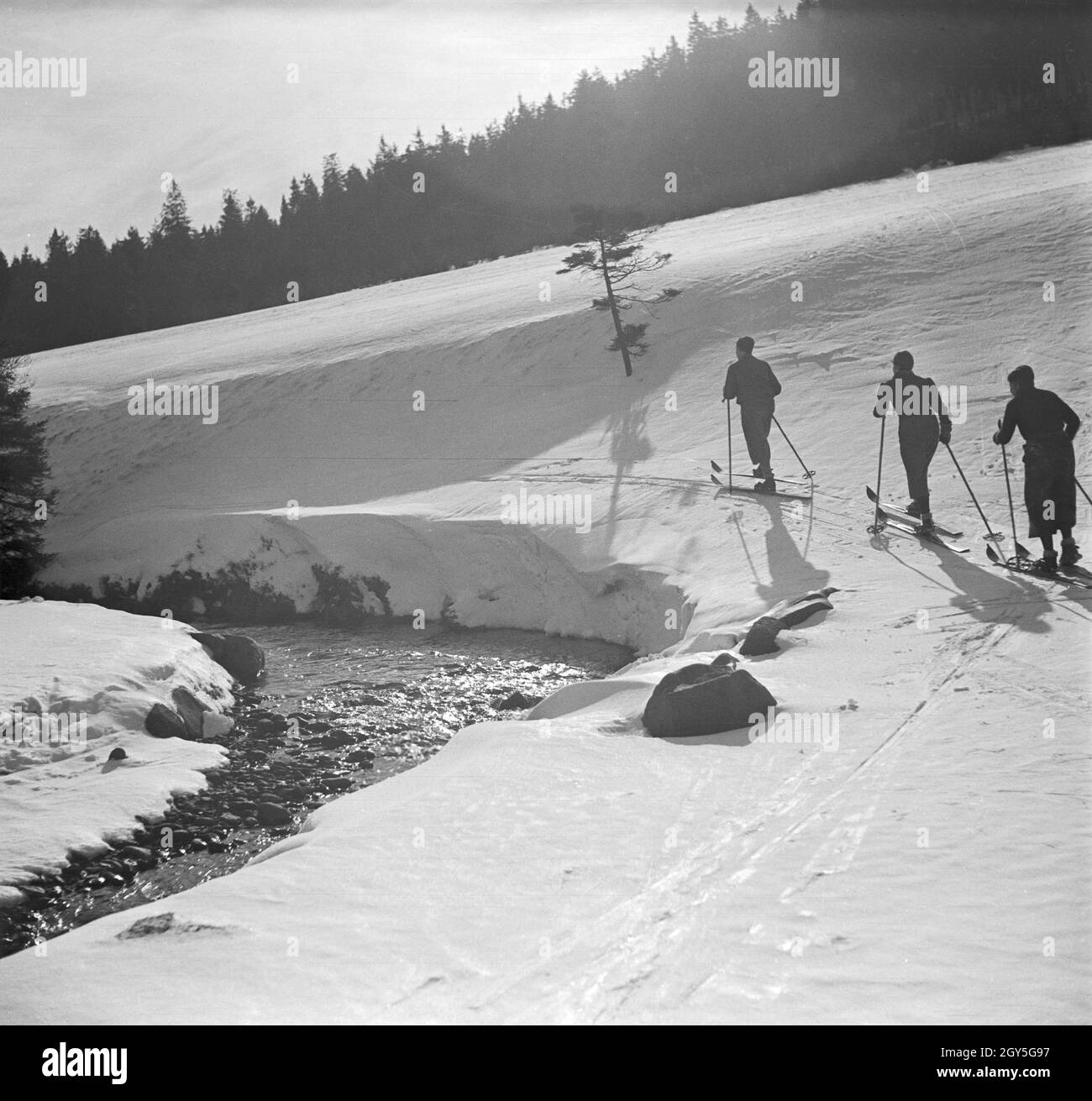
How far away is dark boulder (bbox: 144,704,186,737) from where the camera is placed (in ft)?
34.9

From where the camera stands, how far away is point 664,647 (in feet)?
40.6

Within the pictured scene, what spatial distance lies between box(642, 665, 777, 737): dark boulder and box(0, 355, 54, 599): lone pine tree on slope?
49.7 feet

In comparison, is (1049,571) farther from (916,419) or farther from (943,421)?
(916,419)

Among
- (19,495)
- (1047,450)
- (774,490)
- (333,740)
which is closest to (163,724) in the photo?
(333,740)

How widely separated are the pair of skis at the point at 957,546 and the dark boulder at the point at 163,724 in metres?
8.18

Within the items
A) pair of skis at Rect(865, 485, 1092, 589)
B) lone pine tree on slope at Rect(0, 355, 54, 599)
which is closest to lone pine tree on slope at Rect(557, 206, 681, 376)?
pair of skis at Rect(865, 485, 1092, 589)

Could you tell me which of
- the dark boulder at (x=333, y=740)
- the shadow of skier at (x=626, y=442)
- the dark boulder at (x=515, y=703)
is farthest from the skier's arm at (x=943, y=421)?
the dark boulder at (x=333, y=740)

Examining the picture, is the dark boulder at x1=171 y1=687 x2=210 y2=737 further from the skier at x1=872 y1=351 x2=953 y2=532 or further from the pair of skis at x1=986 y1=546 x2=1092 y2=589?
the pair of skis at x1=986 y1=546 x2=1092 y2=589

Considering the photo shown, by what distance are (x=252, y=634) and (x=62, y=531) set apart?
25.3ft

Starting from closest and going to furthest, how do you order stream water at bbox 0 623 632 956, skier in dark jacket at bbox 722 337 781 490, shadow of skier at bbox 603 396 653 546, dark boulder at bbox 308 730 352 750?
stream water at bbox 0 623 632 956 → dark boulder at bbox 308 730 352 750 → skier in dark jacket at bbox 722 337 781 490 → shadow of skier at bbox 603 396 653 546

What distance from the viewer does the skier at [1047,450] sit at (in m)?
10.0

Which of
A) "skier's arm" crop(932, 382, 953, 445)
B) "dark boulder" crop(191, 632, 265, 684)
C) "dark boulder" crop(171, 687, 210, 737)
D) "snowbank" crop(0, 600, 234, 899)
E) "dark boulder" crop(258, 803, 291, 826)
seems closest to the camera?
"snowbank" crop(0, 600, 234, 899)

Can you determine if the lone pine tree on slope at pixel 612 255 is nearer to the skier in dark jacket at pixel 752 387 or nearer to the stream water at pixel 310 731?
the skier in dark jacket at pixel 752 387
